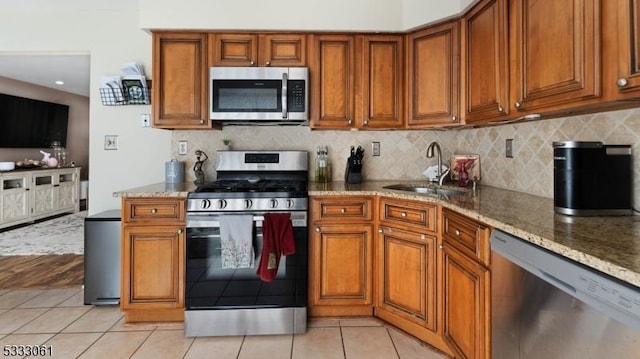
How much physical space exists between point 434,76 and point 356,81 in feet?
1.84

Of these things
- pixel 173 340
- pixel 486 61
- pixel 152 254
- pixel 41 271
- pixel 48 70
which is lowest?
pixel 173 340

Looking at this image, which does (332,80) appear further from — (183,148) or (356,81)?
(183,148)

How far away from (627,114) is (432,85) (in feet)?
3.95

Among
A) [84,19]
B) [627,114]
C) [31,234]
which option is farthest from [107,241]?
[31,234]

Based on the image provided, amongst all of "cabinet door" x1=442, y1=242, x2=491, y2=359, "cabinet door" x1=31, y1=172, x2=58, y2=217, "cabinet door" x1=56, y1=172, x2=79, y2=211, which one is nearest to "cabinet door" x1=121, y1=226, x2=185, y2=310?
"cabinet door" x1=442, y1=242, x2=491, y2=359

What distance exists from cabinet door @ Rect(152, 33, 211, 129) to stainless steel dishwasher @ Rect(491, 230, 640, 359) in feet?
7.09

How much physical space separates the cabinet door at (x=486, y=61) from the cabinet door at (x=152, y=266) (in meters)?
2.03

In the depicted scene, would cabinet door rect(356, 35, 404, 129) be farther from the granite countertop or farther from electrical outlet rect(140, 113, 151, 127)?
electrical outlet rect(140, 113, 151, 127)

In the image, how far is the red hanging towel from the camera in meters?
2.17

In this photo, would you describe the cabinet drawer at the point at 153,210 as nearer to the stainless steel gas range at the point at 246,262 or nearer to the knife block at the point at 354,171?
the stainless steel gas range at the point at 246,262

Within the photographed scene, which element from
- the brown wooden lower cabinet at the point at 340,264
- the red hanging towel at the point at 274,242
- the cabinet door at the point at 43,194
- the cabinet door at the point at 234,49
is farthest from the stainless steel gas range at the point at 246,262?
the cabinet door at the point at 43,194

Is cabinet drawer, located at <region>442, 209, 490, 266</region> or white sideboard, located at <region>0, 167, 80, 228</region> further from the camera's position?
white sideboard, located at <region>0, 167, 80, 228</region>

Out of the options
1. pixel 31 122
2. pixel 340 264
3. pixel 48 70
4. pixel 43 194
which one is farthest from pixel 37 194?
pixel 340 264

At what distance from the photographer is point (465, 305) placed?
1.71 metres
